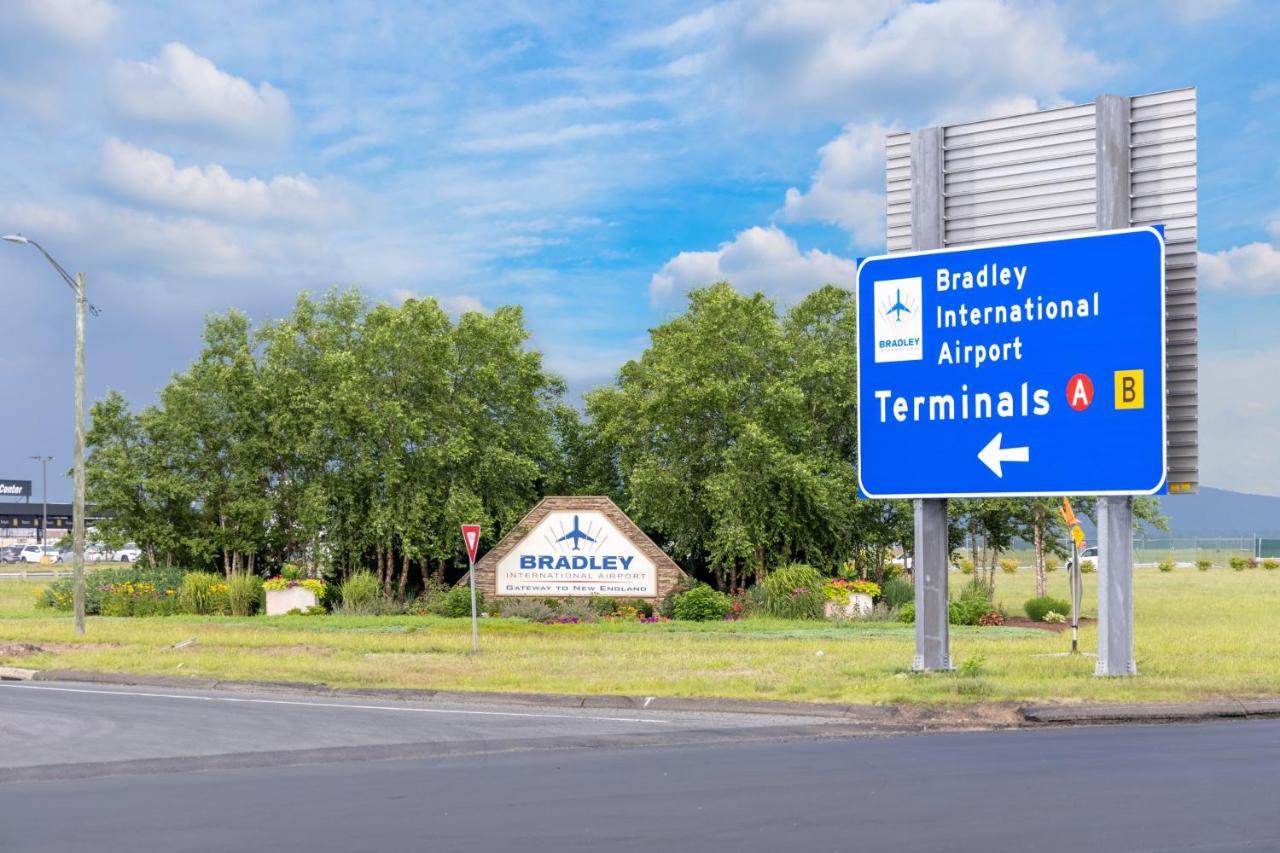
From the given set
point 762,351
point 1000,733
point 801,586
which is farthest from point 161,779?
point 762,351

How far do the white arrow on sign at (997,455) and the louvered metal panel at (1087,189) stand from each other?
217 cm

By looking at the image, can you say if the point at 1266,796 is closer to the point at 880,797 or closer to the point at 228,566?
the point at 880,797

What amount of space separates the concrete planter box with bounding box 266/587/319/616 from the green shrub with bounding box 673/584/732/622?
1018 centimetres

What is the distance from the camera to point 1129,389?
17266 millimetres

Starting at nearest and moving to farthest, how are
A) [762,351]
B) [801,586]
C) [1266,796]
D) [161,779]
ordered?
[1266,796]
[161,779]
[801,586]
[762,351]

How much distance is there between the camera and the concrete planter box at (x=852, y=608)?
102ft

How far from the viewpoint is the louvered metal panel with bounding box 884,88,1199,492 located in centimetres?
1794

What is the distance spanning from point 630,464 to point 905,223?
18.1 metres

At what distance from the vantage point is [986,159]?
18.8 m

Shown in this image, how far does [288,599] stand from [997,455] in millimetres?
22309

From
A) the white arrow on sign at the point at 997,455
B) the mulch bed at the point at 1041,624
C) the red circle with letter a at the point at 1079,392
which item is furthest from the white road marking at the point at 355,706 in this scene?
the mulch bed at the point at 1041,624

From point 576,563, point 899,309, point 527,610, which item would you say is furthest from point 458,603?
point 899,309

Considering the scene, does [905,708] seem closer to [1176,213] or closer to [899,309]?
[899,309]

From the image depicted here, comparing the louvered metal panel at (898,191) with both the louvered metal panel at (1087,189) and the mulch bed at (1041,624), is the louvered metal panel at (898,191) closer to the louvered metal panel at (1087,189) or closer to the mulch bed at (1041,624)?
the louvered metal panel at (1087,189)
